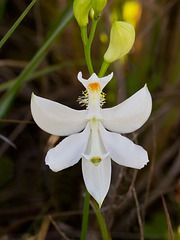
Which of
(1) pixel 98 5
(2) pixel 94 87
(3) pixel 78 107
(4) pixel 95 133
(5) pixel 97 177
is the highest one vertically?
(3) pixel 78 107

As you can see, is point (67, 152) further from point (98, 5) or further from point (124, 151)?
point (98, 5)

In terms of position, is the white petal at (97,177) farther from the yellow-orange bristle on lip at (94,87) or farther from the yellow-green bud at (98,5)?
the yellow-green bud at (98,5)

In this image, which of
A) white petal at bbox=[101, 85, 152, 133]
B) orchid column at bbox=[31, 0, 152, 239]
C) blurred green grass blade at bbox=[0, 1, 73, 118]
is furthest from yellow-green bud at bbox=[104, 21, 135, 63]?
blurred green grass blade at bbox=[0, 1, 73, 118]

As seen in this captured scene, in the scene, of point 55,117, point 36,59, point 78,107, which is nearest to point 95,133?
point 55,117

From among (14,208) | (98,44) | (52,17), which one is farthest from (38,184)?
(52,17)

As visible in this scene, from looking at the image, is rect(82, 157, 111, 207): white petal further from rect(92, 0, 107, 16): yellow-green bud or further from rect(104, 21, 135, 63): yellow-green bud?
rect(92, 0, 107, 16): yellow-green bud

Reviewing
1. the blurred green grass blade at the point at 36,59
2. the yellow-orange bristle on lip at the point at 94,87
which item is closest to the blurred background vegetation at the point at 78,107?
the blurred green grass blade at the point at 36,59

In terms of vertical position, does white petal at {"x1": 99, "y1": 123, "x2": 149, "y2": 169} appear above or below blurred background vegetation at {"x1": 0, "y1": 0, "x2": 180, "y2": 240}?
below
